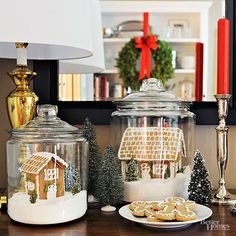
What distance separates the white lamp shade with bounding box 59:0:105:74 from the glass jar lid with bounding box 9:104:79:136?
0.75 feet

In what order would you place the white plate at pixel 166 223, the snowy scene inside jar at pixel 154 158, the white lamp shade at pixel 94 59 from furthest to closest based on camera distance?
the white lamp shade at pixel 94 59
the snowy scene inside jar at pixel 154 158
the white plate at pixel 166 223

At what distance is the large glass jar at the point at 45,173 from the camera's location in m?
0.65

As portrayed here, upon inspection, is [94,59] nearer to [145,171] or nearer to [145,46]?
[145,46]

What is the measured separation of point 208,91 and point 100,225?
0.46m

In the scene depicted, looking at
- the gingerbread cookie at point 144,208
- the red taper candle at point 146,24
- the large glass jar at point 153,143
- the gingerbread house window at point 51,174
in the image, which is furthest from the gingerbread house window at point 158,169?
the red taper candle at point 146,24

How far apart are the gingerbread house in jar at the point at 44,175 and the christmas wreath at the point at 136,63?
34 centimetres

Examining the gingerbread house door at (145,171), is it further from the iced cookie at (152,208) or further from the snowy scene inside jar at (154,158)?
the iced cookie at (152,208)

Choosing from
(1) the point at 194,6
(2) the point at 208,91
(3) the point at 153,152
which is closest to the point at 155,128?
(3) the point at 153,152

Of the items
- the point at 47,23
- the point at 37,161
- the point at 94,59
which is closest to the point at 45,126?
the point at 37,161

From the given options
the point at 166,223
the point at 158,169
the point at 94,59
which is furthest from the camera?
the point at 94,59

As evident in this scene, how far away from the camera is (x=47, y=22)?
2.16ft

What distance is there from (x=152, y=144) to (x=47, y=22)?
0.31 m

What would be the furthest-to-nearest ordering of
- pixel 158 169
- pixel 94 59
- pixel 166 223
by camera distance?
1. pixel 94 59
2. pixel 158 169
3. pixel 166 223

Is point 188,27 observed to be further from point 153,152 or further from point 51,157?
point 51,157
